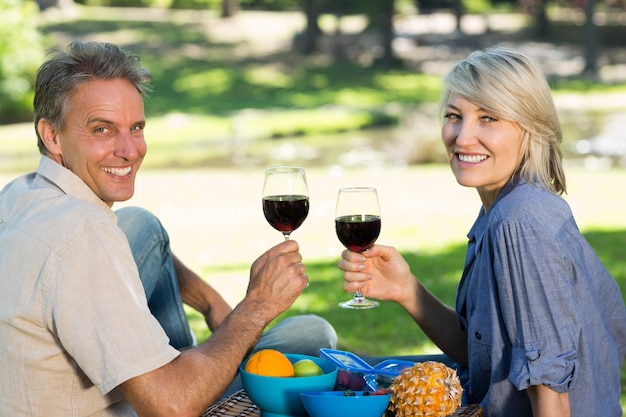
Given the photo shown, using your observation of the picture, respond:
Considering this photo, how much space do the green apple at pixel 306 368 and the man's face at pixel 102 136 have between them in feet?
2.94

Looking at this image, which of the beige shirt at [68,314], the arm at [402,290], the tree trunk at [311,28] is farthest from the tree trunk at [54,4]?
the beige shirt at [68,314]

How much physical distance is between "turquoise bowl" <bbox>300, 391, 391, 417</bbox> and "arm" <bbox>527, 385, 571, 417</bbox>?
0.62 m

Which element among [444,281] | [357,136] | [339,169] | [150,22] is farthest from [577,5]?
[444,281]

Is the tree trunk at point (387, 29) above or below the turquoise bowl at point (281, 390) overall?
above

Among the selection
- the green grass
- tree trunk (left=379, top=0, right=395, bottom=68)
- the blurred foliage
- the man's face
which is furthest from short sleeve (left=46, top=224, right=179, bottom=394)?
tree trunk (left=379, top=0, right=395, bottom=68)

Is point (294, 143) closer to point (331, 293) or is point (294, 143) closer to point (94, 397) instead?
point (331, 293)

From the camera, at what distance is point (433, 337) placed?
425cm

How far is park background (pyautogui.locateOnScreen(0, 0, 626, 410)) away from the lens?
1045 centimetres

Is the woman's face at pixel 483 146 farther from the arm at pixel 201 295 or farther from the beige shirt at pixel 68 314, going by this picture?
the arm at pixel 201 295

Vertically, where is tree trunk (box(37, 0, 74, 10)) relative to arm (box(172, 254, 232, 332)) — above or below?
above

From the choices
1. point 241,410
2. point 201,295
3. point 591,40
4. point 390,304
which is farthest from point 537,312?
point 591,40

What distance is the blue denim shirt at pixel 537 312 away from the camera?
3.38 metres

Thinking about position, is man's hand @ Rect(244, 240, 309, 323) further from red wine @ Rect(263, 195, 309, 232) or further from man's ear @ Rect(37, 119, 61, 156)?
man's ear @ Rect(37, 119, 61, 156)

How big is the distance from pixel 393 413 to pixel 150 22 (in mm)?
40325
